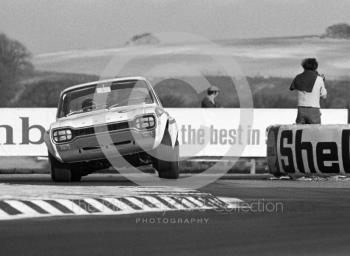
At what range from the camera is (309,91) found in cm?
1688

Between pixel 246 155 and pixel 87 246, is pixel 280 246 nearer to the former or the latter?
pixel 87 246

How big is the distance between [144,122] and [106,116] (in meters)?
0.55

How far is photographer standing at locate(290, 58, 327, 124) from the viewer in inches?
664

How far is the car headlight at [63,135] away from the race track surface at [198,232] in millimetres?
4201

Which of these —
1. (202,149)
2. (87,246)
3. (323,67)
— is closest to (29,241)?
(87,246)

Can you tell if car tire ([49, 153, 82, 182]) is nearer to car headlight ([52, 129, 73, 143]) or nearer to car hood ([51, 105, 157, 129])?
car headlight ([52, 129, 73, 143])

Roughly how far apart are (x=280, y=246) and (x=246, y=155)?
1356 cm

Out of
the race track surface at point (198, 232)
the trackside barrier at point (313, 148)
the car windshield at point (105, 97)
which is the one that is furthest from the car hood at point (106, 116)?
the race track surface at point (198, 232)

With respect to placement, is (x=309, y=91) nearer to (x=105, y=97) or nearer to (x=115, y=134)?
(x=105, y=97)

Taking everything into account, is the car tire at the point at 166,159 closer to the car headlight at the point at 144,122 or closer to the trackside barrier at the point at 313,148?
the car headlight at the point at 144,122

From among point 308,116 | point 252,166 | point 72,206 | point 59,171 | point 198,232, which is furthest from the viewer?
point 252,166

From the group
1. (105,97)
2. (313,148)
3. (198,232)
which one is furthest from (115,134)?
(198,232)

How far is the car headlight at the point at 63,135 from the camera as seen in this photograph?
14859 millimetres

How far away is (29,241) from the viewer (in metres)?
7.80
